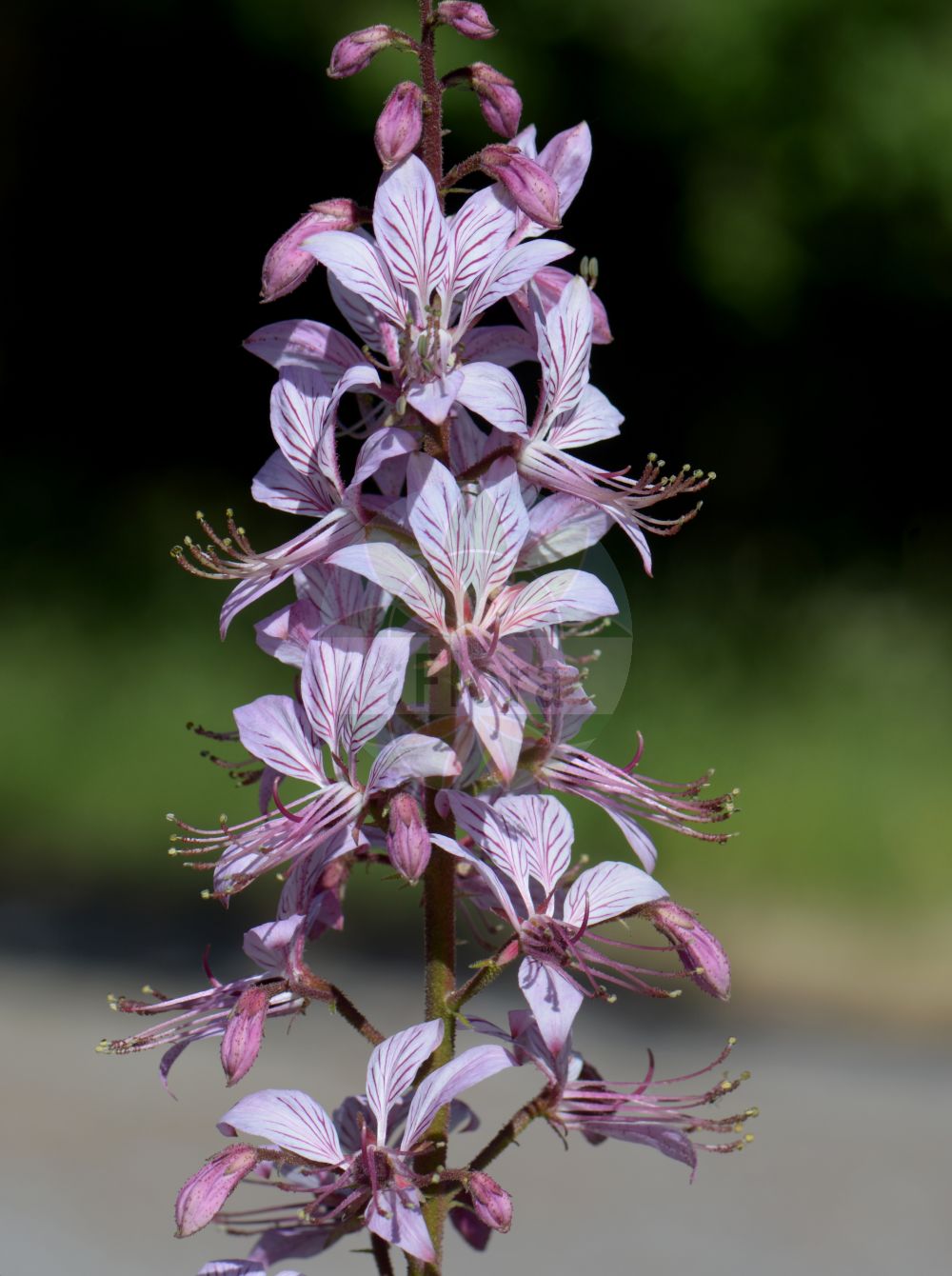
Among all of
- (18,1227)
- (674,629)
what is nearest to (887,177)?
(674,629)

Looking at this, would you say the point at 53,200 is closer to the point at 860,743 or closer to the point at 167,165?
the point at 167,165

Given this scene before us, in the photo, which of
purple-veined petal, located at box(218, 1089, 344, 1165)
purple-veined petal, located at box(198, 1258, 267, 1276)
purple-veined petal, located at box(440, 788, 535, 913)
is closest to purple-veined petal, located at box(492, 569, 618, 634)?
purple-veined petal, located at box(440, 788, 535, 913)

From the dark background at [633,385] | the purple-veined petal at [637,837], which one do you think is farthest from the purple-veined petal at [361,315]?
the dark background at [633,385]

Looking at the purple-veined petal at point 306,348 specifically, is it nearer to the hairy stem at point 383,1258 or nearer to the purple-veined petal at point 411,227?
the purple-veined petal at point 411,227

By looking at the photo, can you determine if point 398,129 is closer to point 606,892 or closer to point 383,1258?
point 606,892

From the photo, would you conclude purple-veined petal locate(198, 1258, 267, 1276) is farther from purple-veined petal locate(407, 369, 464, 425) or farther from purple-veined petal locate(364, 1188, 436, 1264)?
purple-veined petal locate(407, 369, 464, 425)

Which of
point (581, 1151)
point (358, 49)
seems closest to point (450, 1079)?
point (358, 49)
